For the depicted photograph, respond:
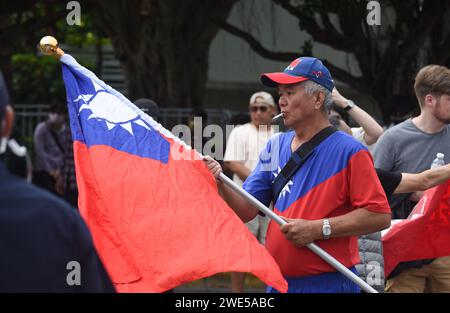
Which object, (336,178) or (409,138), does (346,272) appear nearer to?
(336,178)

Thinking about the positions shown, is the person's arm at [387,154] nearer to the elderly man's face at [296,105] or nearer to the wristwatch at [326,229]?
the elderly man's face at [296,105]

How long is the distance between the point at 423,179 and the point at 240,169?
14.2ft

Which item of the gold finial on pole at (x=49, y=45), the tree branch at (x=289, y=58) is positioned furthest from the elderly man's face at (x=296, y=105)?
the tree branch at (x=289, y=58)

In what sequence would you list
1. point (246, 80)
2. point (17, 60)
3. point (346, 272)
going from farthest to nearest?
point (17, 60) < point (246, 80) < point (346, 272)

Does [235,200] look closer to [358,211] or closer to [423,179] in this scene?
[358,211]

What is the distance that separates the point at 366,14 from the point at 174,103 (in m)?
3.24

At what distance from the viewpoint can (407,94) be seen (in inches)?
539

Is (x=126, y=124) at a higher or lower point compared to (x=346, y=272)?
higher

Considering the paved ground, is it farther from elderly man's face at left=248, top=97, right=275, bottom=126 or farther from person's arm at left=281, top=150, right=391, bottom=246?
person's arm at left=281, top=150, right=391, bottom=246

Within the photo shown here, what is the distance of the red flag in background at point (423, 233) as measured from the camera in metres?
6.63

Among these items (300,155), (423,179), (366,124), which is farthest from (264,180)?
(366,124)

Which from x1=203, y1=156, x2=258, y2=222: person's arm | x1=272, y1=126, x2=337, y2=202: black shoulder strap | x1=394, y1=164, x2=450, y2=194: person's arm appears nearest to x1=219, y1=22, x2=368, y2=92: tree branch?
x1=394, y1=164, x2=450, y2=194: person's arm

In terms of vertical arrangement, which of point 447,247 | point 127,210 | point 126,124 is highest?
point 126,124
